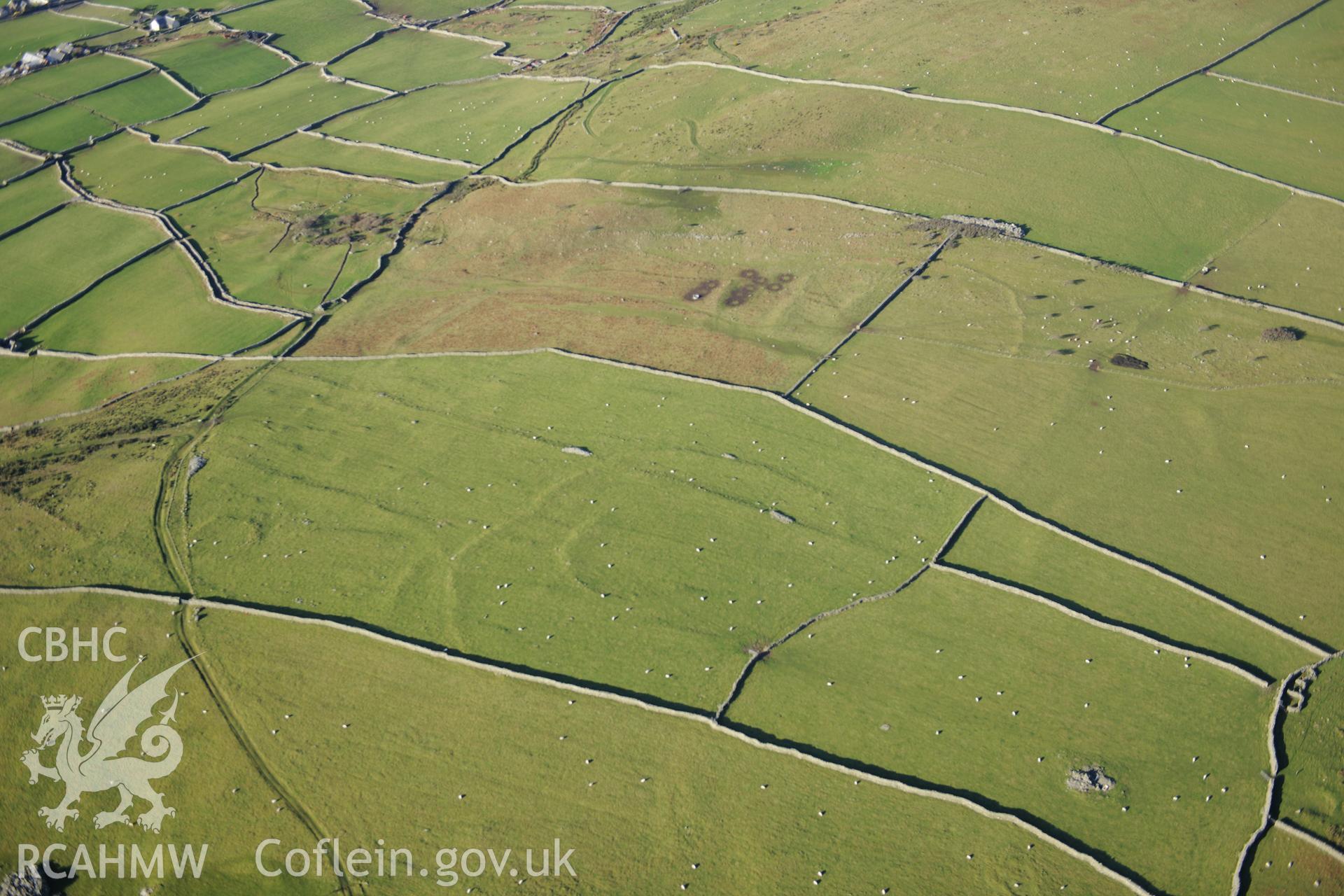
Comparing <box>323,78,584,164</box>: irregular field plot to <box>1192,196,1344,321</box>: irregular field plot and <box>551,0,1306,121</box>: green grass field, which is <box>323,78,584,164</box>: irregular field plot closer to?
<box>551,0,1306,121</box>: green grass field

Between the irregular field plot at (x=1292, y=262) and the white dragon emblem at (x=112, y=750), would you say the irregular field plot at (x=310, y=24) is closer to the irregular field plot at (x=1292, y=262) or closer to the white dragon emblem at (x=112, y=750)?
the white dragon emblem at (x=112, y=750)

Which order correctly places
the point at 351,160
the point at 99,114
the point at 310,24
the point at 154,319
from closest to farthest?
the point at 154,319, the point at 351,160, the point at 99,114, the point at 310,24

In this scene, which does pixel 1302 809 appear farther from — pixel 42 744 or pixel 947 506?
pixel 42 744

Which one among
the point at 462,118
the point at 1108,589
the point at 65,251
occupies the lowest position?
the point at 1108,589

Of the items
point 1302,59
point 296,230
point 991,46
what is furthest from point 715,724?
point 1302,59

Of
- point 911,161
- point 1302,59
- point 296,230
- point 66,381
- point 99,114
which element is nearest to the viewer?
point 66,381

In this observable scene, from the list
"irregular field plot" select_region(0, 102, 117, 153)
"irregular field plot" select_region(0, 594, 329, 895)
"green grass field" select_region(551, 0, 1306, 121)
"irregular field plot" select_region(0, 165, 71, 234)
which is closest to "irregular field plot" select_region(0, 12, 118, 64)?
"irregular field plot" select_region(0, 102, 117, 153)

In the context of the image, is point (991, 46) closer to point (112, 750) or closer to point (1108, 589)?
point (1108, 589)
